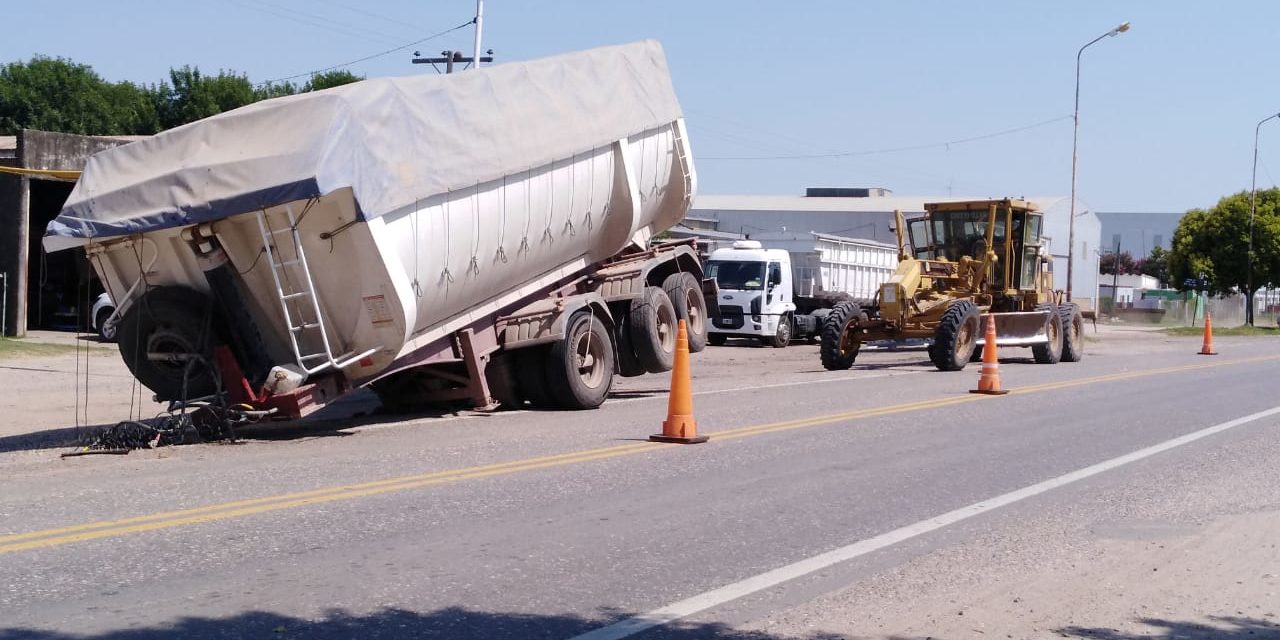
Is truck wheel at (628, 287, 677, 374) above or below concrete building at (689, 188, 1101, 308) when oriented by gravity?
below

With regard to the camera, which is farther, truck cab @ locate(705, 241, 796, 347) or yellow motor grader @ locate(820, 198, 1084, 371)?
truck cab @ locate(705, 241, 796, 347)

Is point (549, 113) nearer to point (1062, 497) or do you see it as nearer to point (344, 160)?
point (344, 160)

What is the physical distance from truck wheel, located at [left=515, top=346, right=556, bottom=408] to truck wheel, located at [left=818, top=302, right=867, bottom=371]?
9.11 metres

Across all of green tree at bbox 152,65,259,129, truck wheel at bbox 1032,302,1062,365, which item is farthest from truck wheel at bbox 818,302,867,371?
green tree at bbox 152,65,259,129

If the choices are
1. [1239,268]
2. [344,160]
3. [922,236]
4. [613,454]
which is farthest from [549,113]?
[1239,268]

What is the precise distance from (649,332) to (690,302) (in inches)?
76.0

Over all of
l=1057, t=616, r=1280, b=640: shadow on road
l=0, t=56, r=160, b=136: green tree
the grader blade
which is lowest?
l=1057, t=616, r=1280, b=640: shadow on road

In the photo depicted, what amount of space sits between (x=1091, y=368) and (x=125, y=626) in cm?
2214

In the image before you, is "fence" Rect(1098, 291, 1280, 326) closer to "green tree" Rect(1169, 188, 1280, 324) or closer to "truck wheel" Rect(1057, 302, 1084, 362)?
"green tree" Rect(1169, 188, 1280, 324)

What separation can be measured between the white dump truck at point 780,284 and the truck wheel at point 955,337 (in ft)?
31.6

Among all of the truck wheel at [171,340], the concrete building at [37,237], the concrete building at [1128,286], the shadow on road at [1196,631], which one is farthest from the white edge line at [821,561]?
the concrete building at [1128,286]

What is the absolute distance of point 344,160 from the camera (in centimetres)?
1123

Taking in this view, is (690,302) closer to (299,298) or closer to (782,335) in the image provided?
(299,298)

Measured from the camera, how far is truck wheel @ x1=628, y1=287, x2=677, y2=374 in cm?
1661
